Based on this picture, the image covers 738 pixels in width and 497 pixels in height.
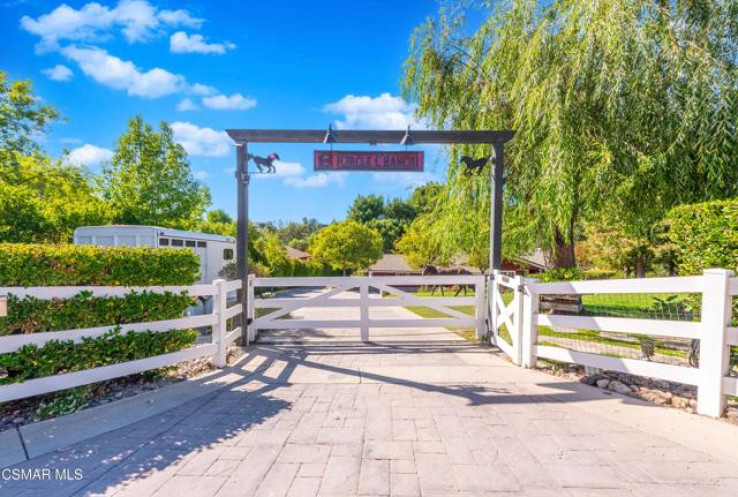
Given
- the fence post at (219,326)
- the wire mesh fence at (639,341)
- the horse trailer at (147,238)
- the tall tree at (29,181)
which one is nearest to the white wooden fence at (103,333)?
the fence post at (219,326)

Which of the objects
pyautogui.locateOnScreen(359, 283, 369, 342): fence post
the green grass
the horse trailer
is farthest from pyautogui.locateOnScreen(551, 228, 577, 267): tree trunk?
the horse trailer

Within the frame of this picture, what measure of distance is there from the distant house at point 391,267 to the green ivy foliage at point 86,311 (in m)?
30.2

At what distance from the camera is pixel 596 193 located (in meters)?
5.82

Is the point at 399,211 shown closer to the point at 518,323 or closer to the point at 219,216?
the point at 219,216

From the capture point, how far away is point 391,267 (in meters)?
36.0

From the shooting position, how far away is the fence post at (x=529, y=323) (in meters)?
4.28

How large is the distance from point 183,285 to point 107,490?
242 centimetres

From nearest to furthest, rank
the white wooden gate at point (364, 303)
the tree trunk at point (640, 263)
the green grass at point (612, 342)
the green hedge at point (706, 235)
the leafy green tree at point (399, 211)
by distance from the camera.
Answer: the green hedge at point (706, 235)
the green grass at point (612, 342)
the white wooden gate at point (364, 303)
the tree trunk at point (640, 263)
the leafy green tree at point (399, 211)

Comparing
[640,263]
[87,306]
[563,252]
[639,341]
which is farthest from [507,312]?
[640,263]

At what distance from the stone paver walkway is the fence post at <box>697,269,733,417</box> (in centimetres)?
20

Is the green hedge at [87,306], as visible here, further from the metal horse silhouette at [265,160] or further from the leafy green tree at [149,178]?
the leafy green tree at [149,178]

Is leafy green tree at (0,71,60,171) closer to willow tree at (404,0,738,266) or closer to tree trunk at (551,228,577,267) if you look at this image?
willow tree at (404,0,738,266)

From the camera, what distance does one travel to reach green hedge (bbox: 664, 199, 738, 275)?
3.17 metres

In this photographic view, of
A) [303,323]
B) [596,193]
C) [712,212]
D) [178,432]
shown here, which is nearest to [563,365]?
[712,212]
